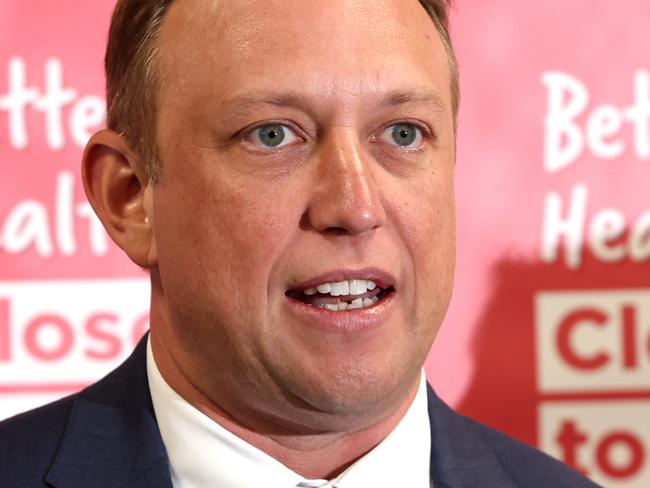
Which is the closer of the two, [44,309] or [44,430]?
[44,430]

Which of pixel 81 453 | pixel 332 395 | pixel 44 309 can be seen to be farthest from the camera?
pixel 44 309

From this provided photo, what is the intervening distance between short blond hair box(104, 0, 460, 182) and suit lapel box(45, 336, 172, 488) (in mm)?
245

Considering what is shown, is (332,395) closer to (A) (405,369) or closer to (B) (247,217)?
(A) (405,369)

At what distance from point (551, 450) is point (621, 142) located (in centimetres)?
55

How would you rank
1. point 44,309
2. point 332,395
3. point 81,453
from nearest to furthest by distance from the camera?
point 332,395 → point 81,453 → point 44,309

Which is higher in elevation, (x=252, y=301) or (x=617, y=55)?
(x=617, y=55)

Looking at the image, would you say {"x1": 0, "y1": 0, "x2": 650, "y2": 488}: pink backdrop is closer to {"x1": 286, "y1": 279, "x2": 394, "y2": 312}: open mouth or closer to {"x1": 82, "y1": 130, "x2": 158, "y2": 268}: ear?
{"x1": 82, "y1": 130, "x2": 158, "y2": 268}: ear

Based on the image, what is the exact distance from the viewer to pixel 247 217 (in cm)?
126

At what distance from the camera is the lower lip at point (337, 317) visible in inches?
Answer: 49.1

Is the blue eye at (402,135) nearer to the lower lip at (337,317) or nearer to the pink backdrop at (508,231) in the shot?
the lower lip at (337,317)

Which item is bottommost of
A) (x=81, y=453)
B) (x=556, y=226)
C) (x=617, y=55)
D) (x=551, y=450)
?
(x=551, y=450)

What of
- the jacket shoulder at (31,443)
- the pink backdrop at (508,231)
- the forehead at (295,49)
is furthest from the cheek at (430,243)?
the pink backdrop at (508,231)

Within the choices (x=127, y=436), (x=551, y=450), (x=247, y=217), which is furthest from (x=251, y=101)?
(x=551, y=450)

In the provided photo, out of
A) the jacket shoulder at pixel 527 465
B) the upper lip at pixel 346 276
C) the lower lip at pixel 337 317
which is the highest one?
the upper lip at pixel 346 276
